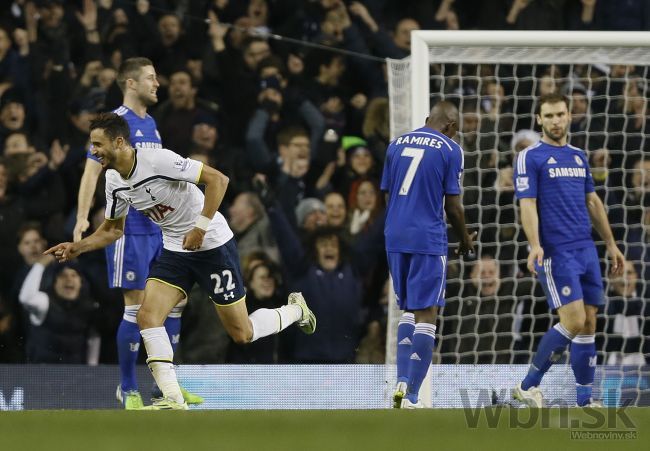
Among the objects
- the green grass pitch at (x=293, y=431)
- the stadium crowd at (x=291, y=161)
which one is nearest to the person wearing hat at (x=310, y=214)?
the stadium crowd at (x=291, y=161)

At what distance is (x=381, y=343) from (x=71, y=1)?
4.00 m

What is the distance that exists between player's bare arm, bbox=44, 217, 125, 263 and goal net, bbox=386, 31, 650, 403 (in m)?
2.90

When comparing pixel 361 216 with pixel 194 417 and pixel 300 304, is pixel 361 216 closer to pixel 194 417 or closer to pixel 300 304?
pixel 300 304

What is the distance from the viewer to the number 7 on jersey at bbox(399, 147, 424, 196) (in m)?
7.52

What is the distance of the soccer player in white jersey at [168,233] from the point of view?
22.4ft

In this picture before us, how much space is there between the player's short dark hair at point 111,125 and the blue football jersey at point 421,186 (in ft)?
5.31

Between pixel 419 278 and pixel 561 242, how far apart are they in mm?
1303

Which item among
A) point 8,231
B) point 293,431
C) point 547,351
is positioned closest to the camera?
point 293,431

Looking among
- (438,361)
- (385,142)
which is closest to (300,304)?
(438,361)

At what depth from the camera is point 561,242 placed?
8.41 metres

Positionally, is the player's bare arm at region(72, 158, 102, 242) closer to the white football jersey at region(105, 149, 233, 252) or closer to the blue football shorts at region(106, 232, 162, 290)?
the blue football shorts at region(106, 232, 162, 290)

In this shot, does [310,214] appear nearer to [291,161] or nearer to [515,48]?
[291,161]

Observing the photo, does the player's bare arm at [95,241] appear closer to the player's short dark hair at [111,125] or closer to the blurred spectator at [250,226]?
the player's short dark hair at [111,125]

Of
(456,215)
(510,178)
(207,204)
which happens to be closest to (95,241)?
(207,204)
